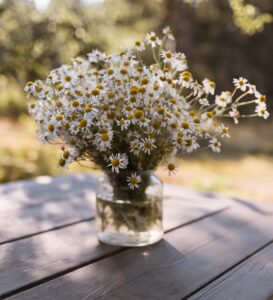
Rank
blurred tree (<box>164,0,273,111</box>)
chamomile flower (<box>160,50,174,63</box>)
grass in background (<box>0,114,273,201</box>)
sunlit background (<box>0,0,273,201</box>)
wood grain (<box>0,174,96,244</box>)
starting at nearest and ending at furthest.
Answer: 1. chamomile flower (<box>160,50,174,63</box>)
2. wood grain (<box>0,174,96,244</box>)
3. grass in background (<box>0,114,273,201</box>)
4. sunlit background (<box>0,0,273,201</box>)
5. blurred tree (<box>164,0,273,111</box>)

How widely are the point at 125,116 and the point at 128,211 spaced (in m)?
0.28

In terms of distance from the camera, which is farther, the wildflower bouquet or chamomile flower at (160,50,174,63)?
chamomile flower at (160,50,174,63)

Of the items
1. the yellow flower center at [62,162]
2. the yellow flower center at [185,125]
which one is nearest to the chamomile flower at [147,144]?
the yellow flower center at [185,125]

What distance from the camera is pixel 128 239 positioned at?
4.72 ft

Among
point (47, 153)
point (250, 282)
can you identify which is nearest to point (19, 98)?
point (47, 153)

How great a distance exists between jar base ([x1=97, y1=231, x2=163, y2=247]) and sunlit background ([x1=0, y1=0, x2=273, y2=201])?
0.63 metres

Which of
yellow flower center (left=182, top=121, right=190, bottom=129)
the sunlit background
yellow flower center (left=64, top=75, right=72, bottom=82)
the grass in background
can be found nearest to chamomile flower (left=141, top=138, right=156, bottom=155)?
yellow flower center (left=182, top=121, right=190, bottom=129)

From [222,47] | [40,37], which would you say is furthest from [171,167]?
[222,47]

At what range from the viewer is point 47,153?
5.36m

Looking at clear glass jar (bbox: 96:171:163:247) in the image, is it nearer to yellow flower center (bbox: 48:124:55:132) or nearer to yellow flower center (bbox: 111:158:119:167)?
yellow flower center (bbox: 111:158:119:167)

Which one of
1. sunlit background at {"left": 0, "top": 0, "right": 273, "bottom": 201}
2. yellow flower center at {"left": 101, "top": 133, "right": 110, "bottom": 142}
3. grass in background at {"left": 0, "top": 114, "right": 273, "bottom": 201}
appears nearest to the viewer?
yellow flower center at {"left": 101, "top": 133, "right": 110, "bottom": 142}

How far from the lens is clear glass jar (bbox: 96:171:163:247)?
1.43 metres

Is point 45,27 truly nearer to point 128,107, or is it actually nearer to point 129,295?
point 128,107

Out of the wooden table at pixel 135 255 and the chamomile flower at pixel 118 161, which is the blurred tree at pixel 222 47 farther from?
the chamomile flower at pixel 118 161
